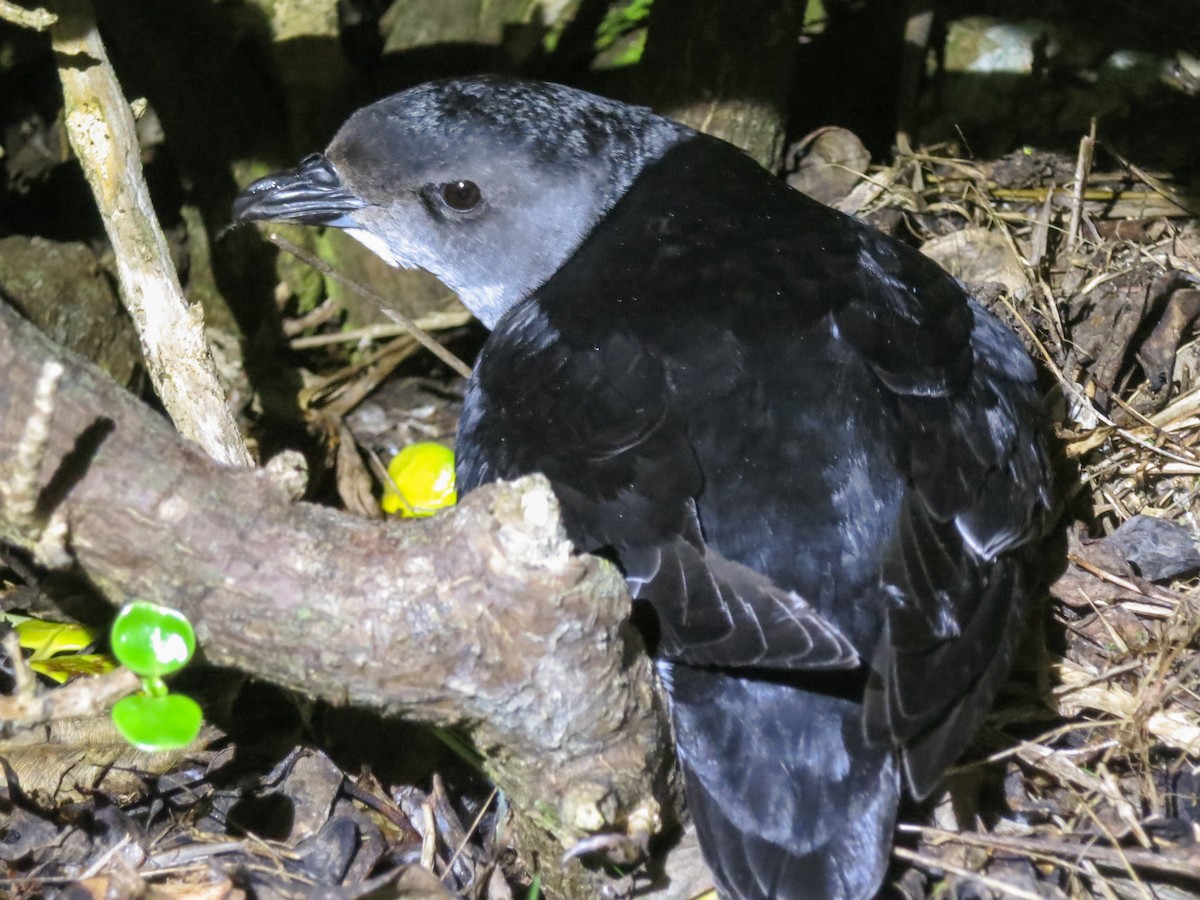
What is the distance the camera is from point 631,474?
2.69 meters

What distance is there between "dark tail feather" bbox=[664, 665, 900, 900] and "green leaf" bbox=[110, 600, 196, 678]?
3.64 ft

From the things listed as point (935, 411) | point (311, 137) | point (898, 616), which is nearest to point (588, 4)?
point (311, 137)

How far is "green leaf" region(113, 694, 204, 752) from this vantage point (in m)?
2.16

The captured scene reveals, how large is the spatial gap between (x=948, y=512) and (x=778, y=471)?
383mm

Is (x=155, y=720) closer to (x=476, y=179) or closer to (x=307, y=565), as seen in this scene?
(x=307, y=565)

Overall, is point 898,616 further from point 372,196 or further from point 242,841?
point 372,196

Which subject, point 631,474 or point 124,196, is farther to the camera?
point 124,196

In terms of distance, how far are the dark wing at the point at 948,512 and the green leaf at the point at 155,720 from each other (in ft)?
4.26

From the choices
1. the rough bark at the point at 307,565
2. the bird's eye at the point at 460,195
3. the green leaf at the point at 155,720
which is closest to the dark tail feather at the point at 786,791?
the rough bark at the point at 307,565

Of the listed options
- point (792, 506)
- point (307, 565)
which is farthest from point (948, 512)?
point (307, 565)

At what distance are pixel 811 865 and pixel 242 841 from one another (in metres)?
1.31

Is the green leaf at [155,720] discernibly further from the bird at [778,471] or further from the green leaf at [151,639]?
the bird at [778,471]

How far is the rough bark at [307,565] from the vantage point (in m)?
2.13

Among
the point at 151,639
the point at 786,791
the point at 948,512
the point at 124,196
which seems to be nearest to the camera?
the point at 151,639
